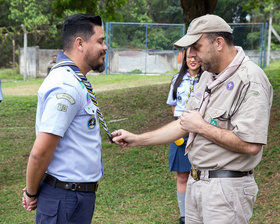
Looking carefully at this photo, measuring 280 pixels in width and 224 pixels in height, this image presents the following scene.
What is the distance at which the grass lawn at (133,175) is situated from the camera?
5090mm

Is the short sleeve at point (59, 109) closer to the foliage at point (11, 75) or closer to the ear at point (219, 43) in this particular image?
the ear at point (219, 43)

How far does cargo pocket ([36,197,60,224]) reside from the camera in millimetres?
2402

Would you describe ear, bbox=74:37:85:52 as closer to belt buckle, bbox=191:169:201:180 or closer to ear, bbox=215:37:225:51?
ear, bbox=215:37:225:51

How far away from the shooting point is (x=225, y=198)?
8.32ft

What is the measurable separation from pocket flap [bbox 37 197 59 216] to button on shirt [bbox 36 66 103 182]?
15cm

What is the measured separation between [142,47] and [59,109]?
19039 mm

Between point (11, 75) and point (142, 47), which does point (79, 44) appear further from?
point (11, 75)

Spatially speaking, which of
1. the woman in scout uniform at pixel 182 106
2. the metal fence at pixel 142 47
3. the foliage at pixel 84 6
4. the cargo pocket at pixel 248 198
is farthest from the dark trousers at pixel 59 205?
the metal fence at pixel 142 47

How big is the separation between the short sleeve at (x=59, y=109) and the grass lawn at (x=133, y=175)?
2.90m

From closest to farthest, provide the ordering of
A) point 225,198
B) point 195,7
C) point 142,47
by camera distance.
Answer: point 225,198
point 195,7
point 142,47

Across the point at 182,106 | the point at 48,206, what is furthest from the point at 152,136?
the point at 182,106

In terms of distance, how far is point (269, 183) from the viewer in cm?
558

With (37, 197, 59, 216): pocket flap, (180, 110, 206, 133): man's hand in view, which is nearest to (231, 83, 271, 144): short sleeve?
(180, 110, 206, 133): man's hand

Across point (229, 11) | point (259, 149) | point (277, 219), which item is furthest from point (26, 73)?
point (259, 149)
